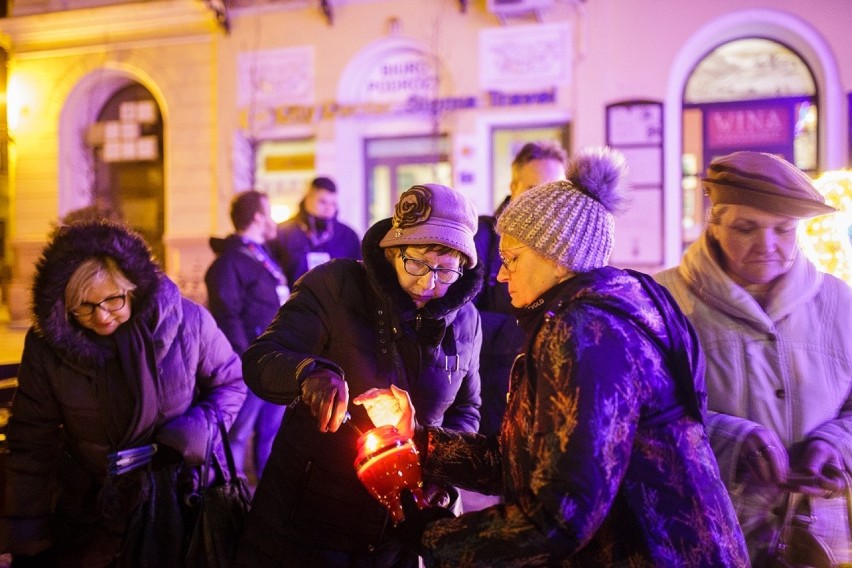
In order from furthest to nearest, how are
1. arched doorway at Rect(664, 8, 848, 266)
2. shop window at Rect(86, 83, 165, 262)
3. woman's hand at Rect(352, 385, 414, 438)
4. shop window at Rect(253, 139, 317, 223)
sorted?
1. shop window at Rect(86, 83, 165, 262)
2. shop window at Rect(253, 139, 317, 223)
3. arched doorway at Rect(664, 8, 848, 266)
4. woman's hand at Rect(352, 385, 414, 438)

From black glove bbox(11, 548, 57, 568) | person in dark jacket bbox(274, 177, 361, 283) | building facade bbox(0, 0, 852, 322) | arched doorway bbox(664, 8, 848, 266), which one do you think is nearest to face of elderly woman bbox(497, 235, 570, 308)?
black glove bbox(11, 548, 57, 568)

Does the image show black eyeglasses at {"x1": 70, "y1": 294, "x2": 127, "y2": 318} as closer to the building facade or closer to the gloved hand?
the gloved hand

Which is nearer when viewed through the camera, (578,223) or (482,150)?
(578,223)

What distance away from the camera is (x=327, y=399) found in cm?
179

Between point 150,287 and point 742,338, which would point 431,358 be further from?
point 150,287

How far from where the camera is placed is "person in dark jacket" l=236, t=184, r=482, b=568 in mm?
2158

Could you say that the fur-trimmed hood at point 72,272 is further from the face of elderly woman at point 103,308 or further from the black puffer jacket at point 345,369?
the black puffer jacket at point 345,369

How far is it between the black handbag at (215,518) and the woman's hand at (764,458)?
1.77m

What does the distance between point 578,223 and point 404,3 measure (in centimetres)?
969

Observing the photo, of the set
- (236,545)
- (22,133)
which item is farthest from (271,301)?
(22,133)

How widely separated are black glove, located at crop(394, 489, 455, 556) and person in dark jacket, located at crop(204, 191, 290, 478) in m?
3.39

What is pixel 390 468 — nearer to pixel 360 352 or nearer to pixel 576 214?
pixel 360 352

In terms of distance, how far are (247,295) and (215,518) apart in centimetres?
284

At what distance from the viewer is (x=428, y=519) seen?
1735 millimetres
